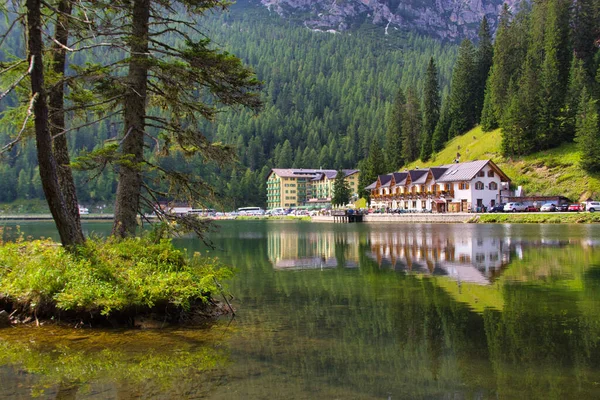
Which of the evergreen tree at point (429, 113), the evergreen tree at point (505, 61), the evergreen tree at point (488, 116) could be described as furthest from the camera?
the evergreen tree at point (429, 113)

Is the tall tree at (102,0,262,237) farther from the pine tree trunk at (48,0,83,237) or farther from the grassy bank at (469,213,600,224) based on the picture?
the grassy bank at (469,213,600,224)

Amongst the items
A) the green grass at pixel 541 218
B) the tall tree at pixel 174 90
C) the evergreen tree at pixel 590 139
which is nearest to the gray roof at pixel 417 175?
the green grass at pixel 541 218

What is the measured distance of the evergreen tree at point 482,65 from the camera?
397ft

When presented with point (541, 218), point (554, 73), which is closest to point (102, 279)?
point (541, 218)

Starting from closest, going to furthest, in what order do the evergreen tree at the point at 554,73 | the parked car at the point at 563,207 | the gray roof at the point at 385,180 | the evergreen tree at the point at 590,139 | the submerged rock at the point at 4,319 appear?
1. the submerged rock at the point at 4,319
2. the parked car at the point at 563,207
3. the evergreen tree at the point at 590,139
4. the evergreen tree at the point at 554,73
5. the gray roof at the point at 385,180

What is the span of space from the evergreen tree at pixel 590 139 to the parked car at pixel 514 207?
11.0 metres

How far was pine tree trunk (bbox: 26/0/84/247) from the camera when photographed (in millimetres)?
11883

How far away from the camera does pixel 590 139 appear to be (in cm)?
7494

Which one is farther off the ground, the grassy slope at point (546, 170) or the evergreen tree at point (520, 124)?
the evergreen tree at point (520, 124)

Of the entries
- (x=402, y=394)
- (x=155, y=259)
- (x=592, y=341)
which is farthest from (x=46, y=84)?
(x=592, y=341)

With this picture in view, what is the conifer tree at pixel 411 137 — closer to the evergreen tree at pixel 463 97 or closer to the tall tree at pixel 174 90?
the evergreen tree at pixel 463 97

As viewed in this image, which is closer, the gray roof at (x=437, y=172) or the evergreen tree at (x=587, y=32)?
the gray roof at (x=437, y=172)

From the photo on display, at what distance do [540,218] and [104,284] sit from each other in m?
65.9

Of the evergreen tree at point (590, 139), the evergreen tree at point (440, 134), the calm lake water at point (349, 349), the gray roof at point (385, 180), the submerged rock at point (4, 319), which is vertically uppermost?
the evergreen tree at point (440, 134)
